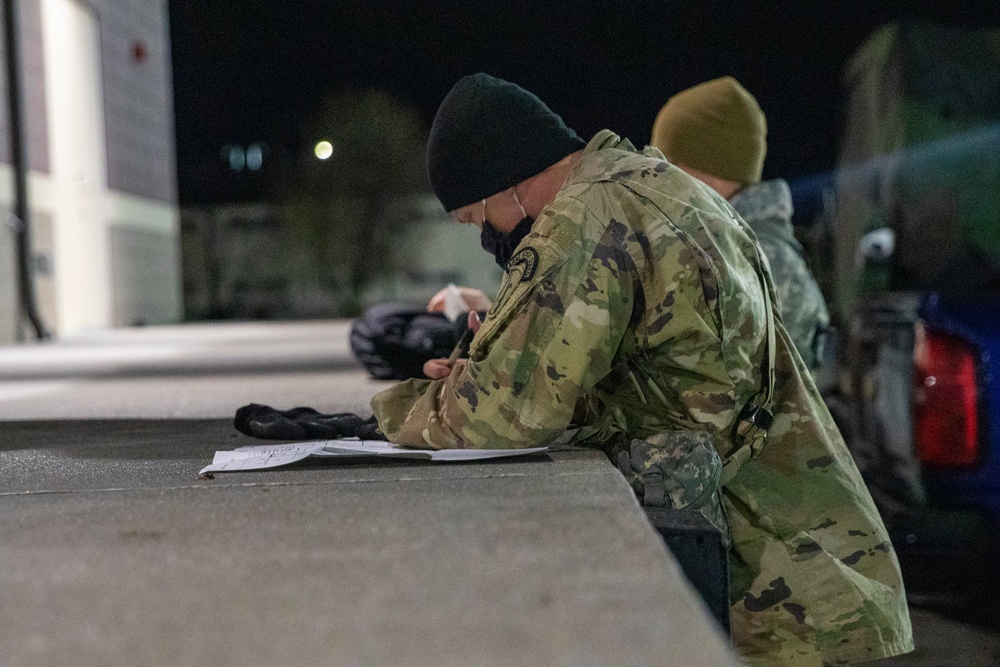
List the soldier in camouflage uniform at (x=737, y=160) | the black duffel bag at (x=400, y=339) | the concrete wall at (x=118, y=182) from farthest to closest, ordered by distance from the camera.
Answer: the concrete wall at (x=118, y=182) < the black duffel bag at (x=400, y=339) < the soldier in camouflage uniform at (x=737, y=160)

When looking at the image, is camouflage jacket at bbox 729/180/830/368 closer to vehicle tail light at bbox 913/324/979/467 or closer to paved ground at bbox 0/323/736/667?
vehicle tail light at bbox 913/324/979/467

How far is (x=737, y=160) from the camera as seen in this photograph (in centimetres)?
356

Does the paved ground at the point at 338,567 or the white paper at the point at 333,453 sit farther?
the white paper at the point at 333,453

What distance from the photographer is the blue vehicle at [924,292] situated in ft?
11.8

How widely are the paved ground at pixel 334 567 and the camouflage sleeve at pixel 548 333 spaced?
12 centimetres

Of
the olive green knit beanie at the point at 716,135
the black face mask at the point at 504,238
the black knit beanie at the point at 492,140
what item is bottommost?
the black face mask at the point at 504,238

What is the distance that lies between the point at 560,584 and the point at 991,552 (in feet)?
9.70

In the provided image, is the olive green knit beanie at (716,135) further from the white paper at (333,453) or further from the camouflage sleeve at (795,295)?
the white paper at (333,453)

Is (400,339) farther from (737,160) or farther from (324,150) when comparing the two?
(324,150)

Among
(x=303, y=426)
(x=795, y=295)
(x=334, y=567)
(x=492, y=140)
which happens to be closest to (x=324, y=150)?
(x=795, y=295)

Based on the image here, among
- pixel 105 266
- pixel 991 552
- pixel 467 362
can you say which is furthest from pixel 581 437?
pixel 105 266

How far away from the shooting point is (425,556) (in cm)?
147

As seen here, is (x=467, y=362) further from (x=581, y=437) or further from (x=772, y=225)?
(x=772, y=225)

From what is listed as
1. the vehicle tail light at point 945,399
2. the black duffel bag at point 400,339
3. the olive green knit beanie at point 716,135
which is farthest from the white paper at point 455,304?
the vehicle tail light at point 945,399
